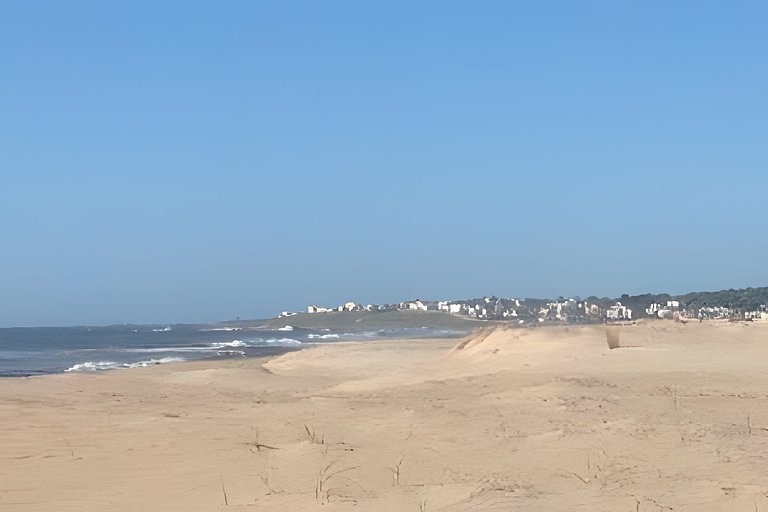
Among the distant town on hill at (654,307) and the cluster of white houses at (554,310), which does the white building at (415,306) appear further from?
the distant town on hill at (654,307)

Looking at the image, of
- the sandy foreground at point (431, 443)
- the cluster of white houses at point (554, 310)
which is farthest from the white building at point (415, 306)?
the sandy foreground at point (431, 443)

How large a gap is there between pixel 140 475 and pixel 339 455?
1967 mm

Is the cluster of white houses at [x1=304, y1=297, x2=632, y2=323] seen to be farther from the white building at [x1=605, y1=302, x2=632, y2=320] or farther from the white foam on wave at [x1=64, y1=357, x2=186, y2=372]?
the white foam on wave at [x1=64, y1=357, x2=186, y2=372]

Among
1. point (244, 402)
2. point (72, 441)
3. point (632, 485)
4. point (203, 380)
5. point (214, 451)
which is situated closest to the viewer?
point (632, 485)

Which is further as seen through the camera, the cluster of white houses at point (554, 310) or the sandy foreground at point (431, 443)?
the cluster of white houses at point (554, 310)

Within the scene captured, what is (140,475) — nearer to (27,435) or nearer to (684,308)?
(27,435)

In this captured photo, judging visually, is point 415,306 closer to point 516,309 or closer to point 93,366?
point 516,309

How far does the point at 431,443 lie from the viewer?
9062 millimetres

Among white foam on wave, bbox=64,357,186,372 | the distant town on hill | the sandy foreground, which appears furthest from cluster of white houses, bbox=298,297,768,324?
the sandy foreground

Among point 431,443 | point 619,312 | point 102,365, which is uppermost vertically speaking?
point 619,312

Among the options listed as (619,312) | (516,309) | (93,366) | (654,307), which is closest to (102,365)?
(93,366)

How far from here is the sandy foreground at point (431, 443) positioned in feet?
22.1

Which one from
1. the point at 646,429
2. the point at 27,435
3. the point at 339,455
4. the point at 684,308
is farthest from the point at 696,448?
the point at 684,308

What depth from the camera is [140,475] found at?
26.7ft
